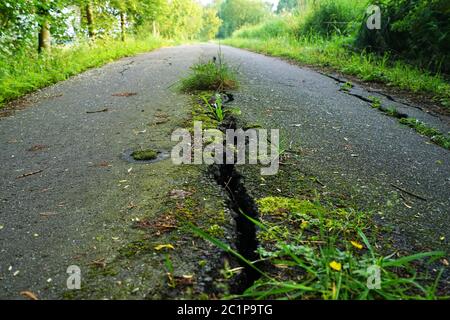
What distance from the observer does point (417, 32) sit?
4414 millimetres

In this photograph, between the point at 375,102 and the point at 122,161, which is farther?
the point at 375,102

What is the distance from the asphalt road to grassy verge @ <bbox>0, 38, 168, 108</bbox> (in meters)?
0.26

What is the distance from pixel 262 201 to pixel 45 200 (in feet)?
3.10

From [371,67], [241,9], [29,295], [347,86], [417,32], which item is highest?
[241,9]

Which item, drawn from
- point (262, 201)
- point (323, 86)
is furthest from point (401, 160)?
point (323, 86)

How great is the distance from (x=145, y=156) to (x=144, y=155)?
0.05 ft

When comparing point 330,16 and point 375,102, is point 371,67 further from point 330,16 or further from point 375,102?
point 330,16

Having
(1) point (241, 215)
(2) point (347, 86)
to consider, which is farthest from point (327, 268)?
(2) point (347, 86)

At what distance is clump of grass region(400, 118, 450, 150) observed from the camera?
2.18 metres

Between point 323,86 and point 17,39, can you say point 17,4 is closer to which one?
point 17,39

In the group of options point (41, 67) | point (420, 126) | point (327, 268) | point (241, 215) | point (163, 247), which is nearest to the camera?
point (327, 268)

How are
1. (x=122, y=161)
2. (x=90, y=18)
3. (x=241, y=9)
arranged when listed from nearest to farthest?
(x=122, y=161), (x=90, y=18), (x=241, y=9)

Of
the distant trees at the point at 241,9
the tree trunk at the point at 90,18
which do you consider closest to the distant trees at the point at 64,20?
the tree trunk at the point at 90,18
